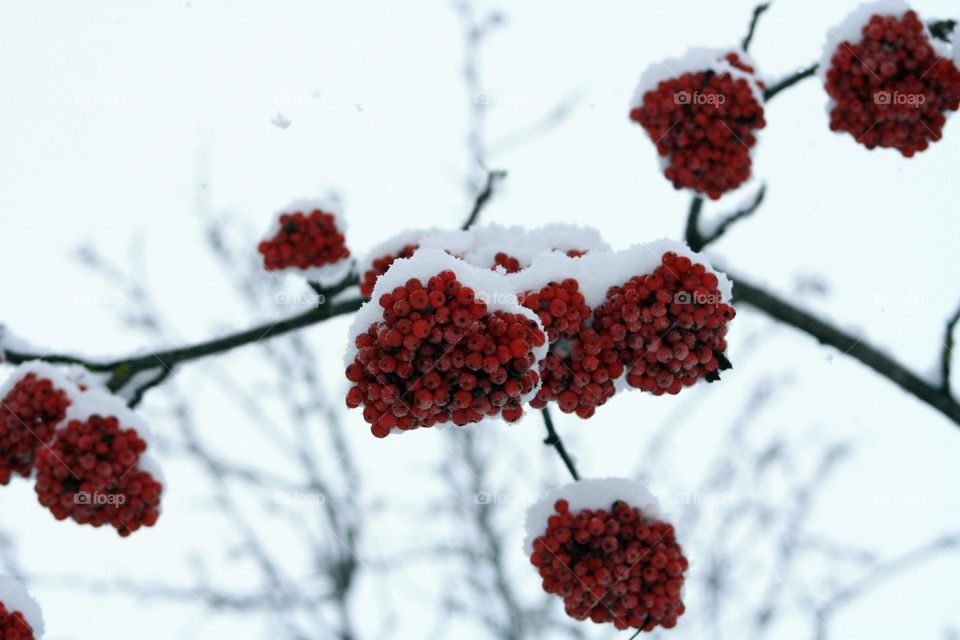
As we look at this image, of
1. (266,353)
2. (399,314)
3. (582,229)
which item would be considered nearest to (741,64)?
(582,229)

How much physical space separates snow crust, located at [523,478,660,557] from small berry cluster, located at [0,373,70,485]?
8.80 ft

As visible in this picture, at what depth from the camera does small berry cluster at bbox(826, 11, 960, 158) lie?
4.08 meters

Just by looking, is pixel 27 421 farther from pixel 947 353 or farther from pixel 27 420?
pixel 947 353

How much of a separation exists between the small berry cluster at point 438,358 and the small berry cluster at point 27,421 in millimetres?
2466

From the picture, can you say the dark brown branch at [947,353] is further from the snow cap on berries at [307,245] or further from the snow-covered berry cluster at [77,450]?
the snow-covered berry cluster at [77,450]

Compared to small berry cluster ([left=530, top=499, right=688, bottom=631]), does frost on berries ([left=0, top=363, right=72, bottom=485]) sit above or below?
above

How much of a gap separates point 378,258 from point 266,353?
9.86 meters

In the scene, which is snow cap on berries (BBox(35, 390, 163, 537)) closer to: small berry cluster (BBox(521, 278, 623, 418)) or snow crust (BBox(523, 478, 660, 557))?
snow crust (BBox(523, 478, 660, 557))

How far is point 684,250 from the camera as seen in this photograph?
108 inches

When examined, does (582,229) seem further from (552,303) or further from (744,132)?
(552,303)

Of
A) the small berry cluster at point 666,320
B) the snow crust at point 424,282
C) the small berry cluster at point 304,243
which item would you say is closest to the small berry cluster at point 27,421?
the small berry cluster at point 304,243

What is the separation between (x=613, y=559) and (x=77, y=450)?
9.18ft

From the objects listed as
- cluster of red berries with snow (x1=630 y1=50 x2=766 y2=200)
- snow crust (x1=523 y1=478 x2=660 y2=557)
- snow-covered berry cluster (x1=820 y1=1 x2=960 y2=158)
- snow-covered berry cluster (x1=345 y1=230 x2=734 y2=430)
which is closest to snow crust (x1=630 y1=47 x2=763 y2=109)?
cluster of red berries with snow (x1=630 y1=50 x2=766 y2=200)

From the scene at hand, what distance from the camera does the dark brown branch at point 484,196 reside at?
Result: 4863 mm
